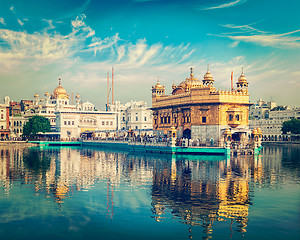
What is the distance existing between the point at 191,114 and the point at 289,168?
24.5 meters

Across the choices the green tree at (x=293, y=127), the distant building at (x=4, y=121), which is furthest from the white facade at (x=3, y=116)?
the green tree at (x=293, y=127)

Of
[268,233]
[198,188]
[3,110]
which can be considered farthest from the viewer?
[3,110]

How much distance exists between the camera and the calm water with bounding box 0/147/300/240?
14779 millimetres

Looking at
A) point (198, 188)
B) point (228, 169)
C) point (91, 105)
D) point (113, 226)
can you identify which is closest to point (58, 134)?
point (91, 105)

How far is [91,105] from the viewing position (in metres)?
120

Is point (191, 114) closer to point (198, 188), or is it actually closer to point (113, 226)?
point (198, 188)

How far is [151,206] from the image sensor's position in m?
18.6

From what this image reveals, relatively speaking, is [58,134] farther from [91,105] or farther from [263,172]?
[263,172]

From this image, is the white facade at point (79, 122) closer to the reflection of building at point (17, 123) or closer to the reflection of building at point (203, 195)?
the reflection of building at point (17, 123)

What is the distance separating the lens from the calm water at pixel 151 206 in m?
14.8

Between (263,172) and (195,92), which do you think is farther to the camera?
(195,92)

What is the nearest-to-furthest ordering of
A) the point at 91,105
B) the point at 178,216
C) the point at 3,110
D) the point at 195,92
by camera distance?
the point at 178,216, the point at 195,92, the point at 3,110, the point at 91,105

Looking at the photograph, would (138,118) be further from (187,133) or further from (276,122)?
(187,133)

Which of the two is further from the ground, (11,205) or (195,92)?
(195,92)
